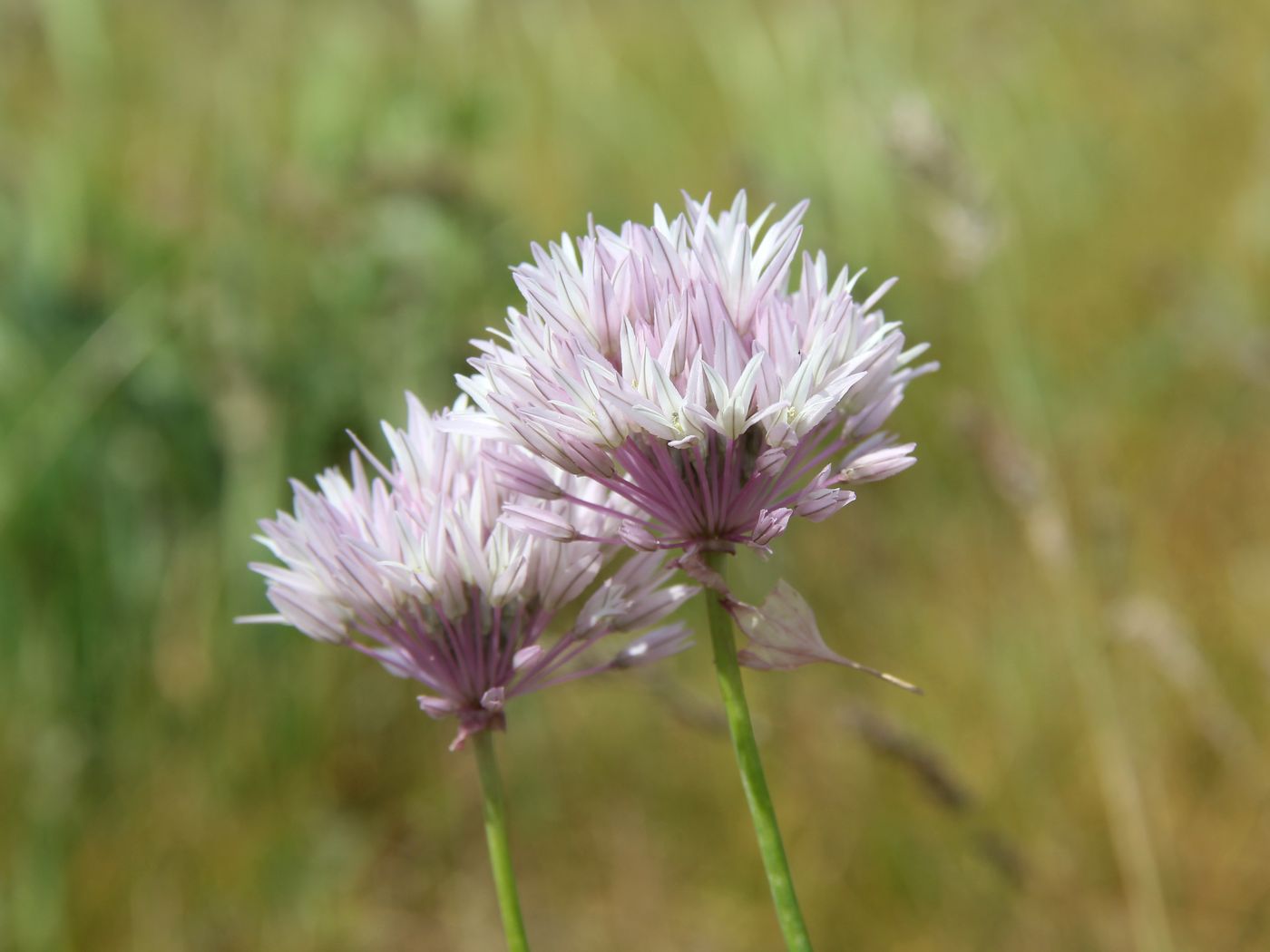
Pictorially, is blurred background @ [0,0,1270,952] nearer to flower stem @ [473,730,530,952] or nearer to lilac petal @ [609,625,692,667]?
lilac petal @ [609,625,692,667]

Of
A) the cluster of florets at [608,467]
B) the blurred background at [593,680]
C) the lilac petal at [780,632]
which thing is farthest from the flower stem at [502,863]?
the blurred background at [593,680]

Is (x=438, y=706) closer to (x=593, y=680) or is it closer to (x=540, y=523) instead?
(x=540, y=523)

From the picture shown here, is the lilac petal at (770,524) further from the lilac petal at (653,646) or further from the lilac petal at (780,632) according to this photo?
the lilac petal at (653,646)

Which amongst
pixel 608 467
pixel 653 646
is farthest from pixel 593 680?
pixel 608 467

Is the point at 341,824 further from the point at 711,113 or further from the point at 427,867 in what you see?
the point at 711,113

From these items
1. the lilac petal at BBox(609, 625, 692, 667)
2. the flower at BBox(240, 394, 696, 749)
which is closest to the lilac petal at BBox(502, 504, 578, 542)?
the flower at BBox(240, 394, 696, 749)

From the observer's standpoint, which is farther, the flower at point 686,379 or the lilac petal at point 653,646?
the lilac petal at point 653,646

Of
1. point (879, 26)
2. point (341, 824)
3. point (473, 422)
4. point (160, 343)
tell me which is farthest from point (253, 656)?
point (879, 26)
